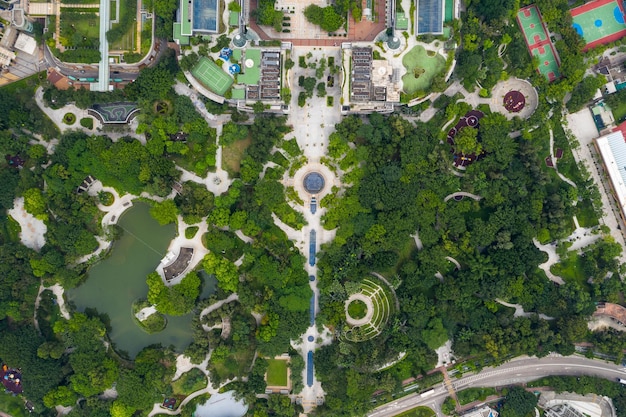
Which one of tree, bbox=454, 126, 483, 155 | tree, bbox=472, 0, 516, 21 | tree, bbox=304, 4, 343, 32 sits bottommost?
tree, bbox=454, 126, 483, 155

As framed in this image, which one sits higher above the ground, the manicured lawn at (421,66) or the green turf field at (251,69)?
the green turf field at (251,69)

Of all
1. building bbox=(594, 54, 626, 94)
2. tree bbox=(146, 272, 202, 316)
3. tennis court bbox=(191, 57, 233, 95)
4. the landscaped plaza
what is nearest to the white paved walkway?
the landscaped plaza

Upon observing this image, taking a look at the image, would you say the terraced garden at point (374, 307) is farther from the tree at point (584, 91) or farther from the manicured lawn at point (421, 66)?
the tree at point (584, 91)

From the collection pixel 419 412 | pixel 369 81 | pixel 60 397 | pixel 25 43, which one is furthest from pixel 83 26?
pixel 419 412

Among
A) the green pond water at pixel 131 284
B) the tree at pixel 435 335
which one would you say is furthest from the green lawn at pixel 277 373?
the tree at pixel 435 335

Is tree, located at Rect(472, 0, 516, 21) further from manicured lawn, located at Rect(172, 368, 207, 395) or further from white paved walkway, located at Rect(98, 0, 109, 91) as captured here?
manicured lawn, located at Rect(172, 368, 207, 395)

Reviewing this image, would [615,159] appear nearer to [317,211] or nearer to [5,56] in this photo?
[317,211]
